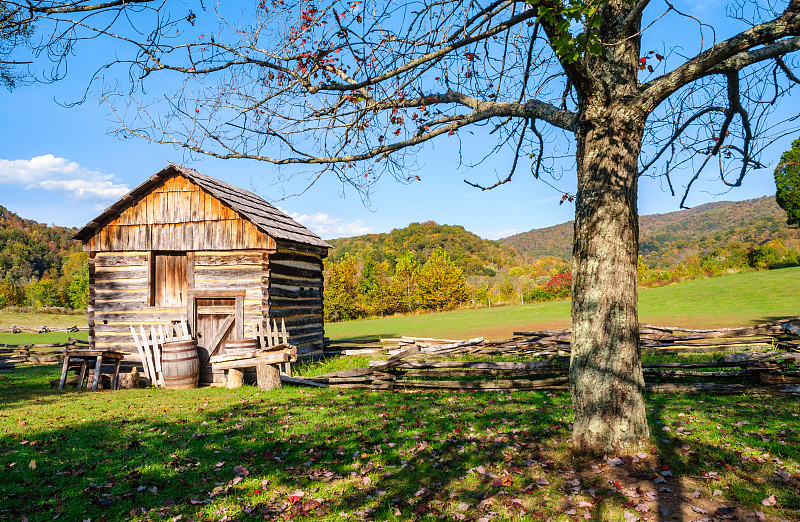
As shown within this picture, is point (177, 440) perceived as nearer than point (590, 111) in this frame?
No

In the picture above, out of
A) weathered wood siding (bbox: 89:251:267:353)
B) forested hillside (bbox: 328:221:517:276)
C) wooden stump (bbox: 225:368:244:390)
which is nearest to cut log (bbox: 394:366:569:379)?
wooden stump (bbox: 225:368:244:390)

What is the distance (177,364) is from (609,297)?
10849 mm

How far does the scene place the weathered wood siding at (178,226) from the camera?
498 inches

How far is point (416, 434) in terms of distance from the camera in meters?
6.25

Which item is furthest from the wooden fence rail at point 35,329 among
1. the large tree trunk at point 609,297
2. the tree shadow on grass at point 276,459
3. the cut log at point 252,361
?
the large tree trunk at point 609,297

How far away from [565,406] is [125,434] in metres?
6.96

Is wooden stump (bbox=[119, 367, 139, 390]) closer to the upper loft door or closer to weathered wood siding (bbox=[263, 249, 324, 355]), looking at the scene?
the upper loft door

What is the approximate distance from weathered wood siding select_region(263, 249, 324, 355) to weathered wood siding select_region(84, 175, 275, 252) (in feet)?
3.55

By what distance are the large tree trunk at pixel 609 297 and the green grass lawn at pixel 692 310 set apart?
633 inches

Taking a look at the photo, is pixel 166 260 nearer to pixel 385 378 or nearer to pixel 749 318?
pixel 385 378

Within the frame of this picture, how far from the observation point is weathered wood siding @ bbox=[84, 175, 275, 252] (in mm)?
12648

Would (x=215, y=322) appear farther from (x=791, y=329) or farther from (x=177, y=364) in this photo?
(x=791, y=329)

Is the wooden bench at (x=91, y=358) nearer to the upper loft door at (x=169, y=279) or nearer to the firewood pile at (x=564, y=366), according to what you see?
the upper loft door at (x=169, y=279)

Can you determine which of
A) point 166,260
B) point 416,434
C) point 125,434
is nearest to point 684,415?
point 416,434
